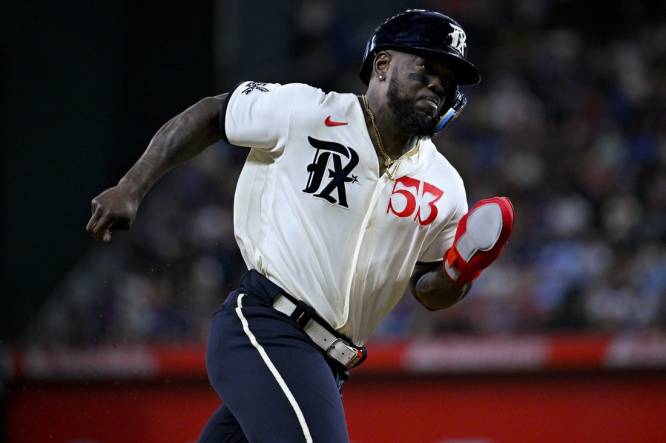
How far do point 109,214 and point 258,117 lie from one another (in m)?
0.61

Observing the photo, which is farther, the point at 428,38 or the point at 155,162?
the point at 428,38

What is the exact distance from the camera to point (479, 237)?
3.39 m

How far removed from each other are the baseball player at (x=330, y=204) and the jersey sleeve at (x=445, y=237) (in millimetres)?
34

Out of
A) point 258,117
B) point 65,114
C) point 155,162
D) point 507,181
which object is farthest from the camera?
point 65,114

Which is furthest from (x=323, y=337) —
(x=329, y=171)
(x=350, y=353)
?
(x=329, y=171)

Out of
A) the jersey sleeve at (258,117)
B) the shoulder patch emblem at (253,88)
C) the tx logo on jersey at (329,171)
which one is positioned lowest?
the tx logo on jersey at (329,171)

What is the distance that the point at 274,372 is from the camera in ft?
10.0

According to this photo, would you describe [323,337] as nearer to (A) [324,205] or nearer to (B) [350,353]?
(B) [350,353]

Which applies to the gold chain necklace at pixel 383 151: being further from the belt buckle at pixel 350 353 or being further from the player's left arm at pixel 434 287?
the belt buckle at pixel 350 353

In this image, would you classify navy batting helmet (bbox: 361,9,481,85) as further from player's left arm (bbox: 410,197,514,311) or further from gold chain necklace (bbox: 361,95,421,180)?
player's left arm (bbox: 410,197,514,311)

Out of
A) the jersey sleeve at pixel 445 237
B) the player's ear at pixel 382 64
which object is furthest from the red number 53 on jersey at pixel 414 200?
the player's ear at pixel 382 64

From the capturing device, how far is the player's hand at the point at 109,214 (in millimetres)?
2990

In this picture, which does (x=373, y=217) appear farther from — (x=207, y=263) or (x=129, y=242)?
(x=129, y=242)

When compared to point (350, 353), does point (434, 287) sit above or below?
above
